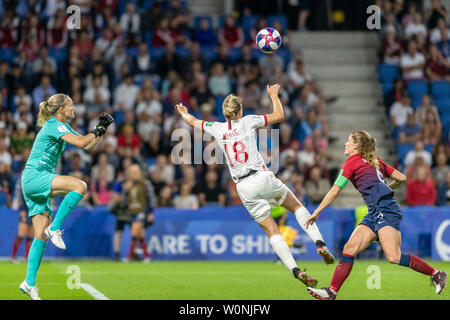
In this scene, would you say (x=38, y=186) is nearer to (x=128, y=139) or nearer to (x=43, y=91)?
(x=128, y=139)

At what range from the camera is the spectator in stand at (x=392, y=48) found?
71.5ft

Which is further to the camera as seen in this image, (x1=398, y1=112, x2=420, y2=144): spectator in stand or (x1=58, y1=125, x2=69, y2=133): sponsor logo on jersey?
(x1=398, y1=112, x2=420, y2=144): spectator in stand

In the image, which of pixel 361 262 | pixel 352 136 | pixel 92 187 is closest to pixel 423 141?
pixel 361 262

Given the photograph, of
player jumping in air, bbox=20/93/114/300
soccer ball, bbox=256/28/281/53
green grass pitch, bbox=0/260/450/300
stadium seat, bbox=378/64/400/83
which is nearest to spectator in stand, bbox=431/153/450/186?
green grass pitch, bbox=0/260/450/300

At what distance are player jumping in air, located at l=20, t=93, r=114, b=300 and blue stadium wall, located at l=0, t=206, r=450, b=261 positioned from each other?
709 centimetres

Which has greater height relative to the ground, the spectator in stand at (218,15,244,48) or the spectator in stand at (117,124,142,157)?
the spectator in stand at (218,15,244,48)

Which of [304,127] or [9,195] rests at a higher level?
[304,127]

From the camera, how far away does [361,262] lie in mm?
16234

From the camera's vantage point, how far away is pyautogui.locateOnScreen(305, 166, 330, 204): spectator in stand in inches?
709

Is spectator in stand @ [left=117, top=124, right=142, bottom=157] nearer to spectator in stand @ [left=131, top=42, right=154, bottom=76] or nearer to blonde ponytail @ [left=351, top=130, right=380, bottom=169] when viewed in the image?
spectator in stand @ [left=131, top=42, right=154, bottom=76]

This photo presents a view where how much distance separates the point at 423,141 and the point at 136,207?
Answer: 22.8ft

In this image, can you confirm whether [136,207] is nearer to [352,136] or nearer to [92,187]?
[92,187]

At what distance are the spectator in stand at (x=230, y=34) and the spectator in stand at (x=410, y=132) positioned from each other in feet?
15.1

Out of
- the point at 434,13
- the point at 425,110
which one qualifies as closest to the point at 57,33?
the point at 425,110
